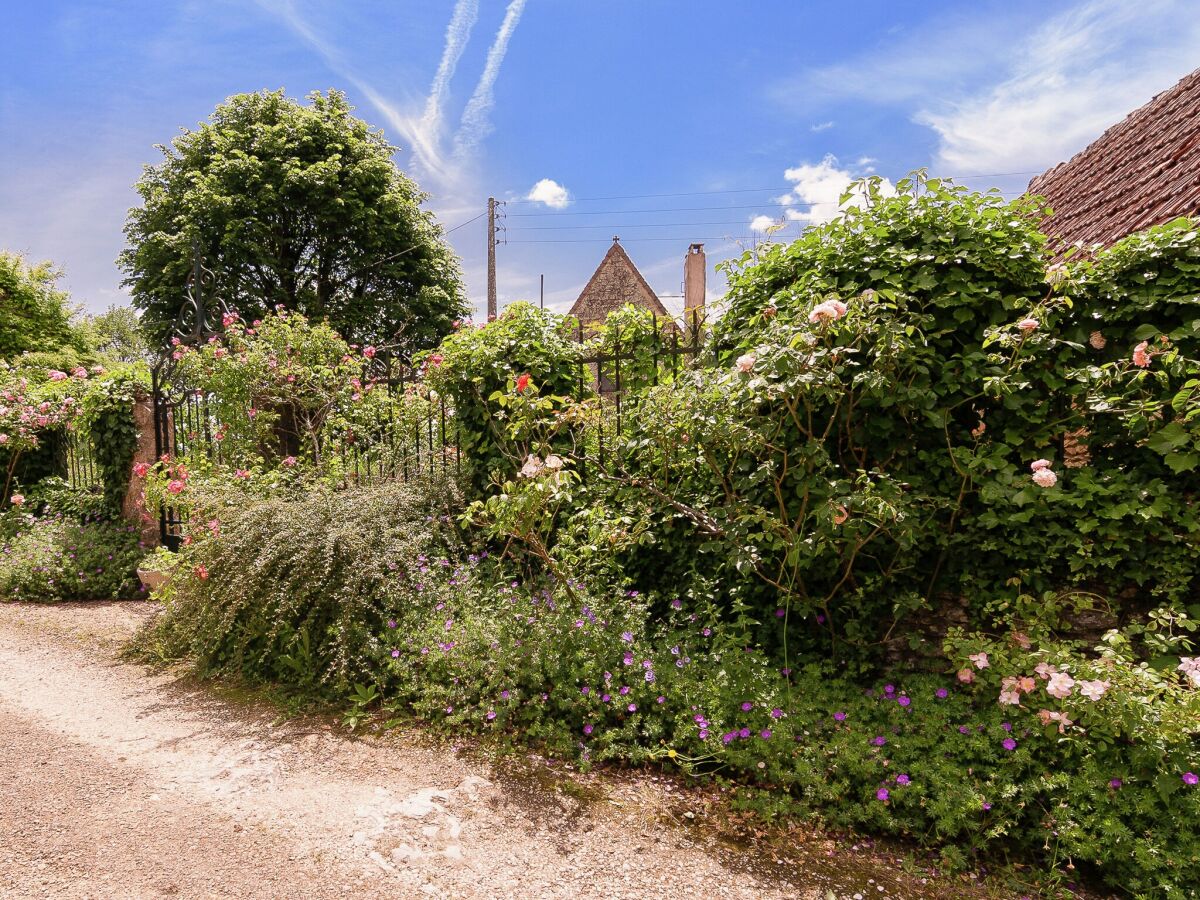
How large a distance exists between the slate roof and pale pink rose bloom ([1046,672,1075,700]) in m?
2.50

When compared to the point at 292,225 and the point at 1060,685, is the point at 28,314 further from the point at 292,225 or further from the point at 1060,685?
the point at 1060,685

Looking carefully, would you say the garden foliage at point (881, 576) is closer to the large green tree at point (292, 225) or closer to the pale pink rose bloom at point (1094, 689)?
the pale pink rose bloom at point (1094, 689)

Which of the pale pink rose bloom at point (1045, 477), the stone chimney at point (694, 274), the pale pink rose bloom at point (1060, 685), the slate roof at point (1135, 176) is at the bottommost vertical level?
the pale pink rose bloom at point (1060, 685)

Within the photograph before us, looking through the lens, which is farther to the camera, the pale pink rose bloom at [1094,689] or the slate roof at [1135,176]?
the slate roof at [1135,176]

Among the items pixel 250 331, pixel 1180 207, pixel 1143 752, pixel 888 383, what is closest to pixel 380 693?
pixel 888 383

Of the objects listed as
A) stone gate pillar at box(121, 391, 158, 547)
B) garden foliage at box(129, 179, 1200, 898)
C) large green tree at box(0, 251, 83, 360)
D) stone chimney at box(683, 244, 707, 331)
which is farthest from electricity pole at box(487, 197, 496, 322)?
garden foliage at box(129, 179, 1200, 898)

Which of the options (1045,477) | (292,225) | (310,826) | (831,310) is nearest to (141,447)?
(310,826)

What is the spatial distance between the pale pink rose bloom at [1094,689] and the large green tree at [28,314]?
17.8 metres

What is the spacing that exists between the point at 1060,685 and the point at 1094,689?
107 mm

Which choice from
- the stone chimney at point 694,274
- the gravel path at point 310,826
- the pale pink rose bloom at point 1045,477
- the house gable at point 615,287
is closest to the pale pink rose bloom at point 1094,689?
the pale pink rose bloom at point 1045,477

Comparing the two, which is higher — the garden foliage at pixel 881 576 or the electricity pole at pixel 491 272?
the electricity pole at pixel 491 272

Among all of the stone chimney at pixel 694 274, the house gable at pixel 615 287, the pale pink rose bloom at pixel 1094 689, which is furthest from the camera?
the house gable at pixel 615 287

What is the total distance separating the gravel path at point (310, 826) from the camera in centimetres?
217

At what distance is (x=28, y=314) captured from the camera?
46.6ft
